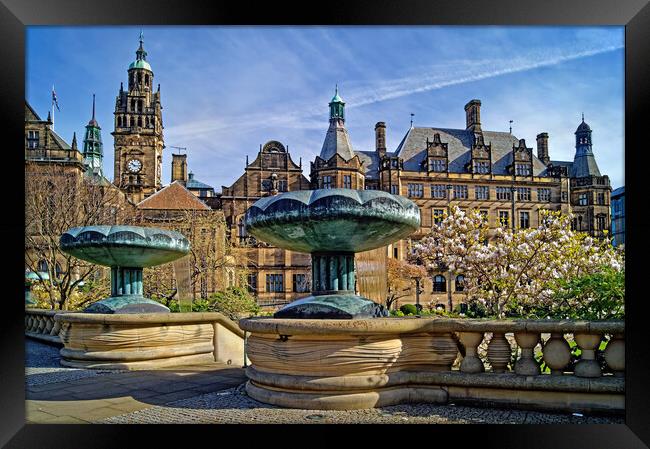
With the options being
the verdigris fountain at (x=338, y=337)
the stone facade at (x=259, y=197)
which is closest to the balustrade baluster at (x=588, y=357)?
the verdigris fountain at (x=338, y=337)

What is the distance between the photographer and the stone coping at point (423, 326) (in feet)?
12.7

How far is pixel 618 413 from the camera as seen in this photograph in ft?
12.8

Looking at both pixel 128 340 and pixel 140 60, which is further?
pixel 140 60

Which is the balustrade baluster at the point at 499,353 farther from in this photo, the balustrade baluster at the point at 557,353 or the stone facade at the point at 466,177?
the stone facade at the point at 466,177

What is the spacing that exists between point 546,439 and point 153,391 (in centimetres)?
366

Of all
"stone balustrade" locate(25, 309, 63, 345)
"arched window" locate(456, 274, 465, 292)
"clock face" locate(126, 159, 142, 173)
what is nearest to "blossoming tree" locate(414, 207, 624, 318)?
"arched window" locate(456, 274, 465, 292)

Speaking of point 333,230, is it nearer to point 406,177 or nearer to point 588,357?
point 588,357

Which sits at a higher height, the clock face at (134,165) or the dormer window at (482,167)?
the clock face at (134,165)

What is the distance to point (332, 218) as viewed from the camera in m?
4.35

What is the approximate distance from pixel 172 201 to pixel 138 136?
2146cm

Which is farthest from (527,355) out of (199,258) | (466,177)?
(466,177)

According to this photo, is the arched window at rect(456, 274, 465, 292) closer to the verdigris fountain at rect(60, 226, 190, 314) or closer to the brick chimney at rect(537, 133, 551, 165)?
the verdigris fountain at rect(60, 226, 190, 314)

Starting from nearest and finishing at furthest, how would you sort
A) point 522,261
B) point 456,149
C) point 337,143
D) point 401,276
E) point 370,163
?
point 522,261 < point 401,276 < point 337,143 < point 370,163 < point 456,149

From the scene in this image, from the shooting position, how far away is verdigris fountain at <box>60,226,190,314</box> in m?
6.79
